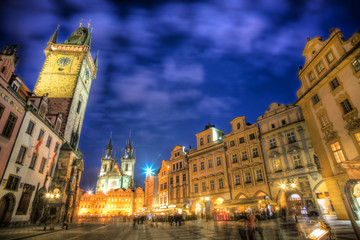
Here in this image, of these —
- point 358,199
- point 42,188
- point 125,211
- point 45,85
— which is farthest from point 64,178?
point 125,211

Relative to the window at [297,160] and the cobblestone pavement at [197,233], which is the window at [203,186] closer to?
the window at [297,160]

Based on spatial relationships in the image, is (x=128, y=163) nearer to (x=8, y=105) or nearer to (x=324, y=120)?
(x=8, y=105)

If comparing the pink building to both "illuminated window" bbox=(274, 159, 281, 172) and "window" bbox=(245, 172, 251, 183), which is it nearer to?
"window" bbox=(245, 172, 251, 183)

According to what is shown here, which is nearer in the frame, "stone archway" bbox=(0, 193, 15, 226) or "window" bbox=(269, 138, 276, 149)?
"stone archway" bbox=(0, 193, 15, 226)

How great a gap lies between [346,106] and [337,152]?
13.6ft

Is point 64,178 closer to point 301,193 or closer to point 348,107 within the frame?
point 301,193

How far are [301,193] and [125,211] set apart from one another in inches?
3658

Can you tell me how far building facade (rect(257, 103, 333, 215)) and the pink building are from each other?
28280mm

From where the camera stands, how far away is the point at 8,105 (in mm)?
17672

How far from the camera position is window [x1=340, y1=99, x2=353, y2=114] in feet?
52.3

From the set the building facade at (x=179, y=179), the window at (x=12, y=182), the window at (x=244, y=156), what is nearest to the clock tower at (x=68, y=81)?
the window at (x=12, y=182)

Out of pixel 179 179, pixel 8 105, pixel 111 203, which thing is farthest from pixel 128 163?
pixel 8 105

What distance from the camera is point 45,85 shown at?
37125 millimetres

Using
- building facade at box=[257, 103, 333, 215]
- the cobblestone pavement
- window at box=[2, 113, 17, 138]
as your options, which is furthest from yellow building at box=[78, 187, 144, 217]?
the cobblestone pavement
